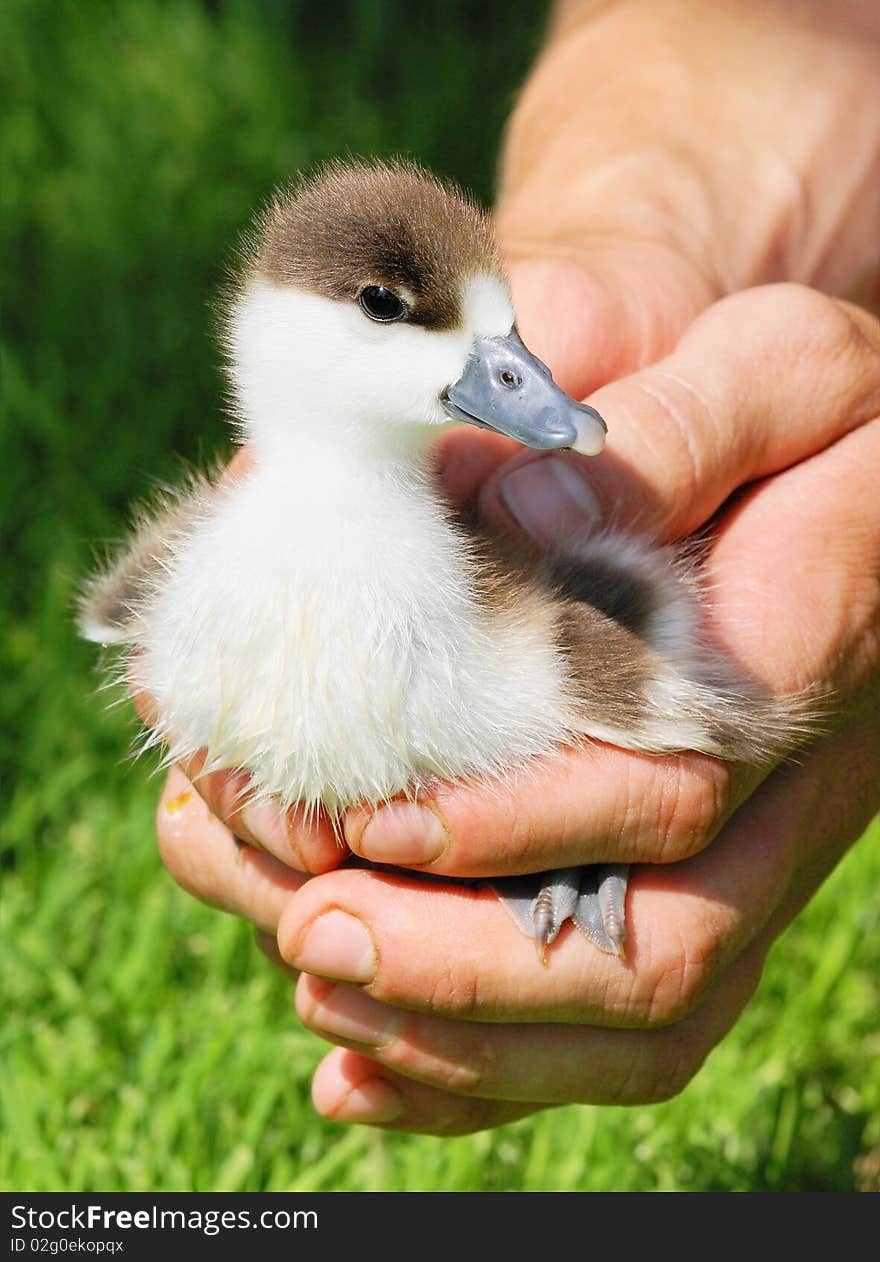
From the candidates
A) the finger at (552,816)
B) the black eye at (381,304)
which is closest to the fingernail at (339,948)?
the finger at (552,816)

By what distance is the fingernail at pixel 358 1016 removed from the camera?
2.48m

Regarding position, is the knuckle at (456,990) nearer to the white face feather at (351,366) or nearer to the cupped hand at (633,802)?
the cupped hand at (633,802)

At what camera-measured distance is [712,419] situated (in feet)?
8.23

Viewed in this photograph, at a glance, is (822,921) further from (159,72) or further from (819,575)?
(159,72)

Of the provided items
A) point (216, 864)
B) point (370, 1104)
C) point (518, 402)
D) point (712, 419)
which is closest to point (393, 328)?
point (518, 402)

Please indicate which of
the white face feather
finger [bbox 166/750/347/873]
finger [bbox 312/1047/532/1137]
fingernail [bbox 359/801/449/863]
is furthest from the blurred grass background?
the white face feather

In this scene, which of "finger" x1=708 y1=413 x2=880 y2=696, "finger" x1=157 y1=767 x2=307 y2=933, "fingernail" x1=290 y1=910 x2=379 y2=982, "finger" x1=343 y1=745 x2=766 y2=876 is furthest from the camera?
"finger" x1=157 y1=767 x2=307 y2=933

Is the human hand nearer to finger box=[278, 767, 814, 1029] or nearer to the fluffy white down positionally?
finger box=[278, 767, 814, 1029]

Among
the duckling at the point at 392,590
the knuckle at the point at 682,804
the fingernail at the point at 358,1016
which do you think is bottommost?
the fingernail at the point at 358,1016

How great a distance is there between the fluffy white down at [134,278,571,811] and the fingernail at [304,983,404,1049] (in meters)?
0.40

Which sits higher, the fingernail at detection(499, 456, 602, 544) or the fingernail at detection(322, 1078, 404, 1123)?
the fingernail at detection(499, 456, 602, 544)

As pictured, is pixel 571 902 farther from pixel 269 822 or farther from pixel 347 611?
pixel 347 611

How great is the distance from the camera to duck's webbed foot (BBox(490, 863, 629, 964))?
2.29m

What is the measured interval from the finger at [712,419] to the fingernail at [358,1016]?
2.59ft
